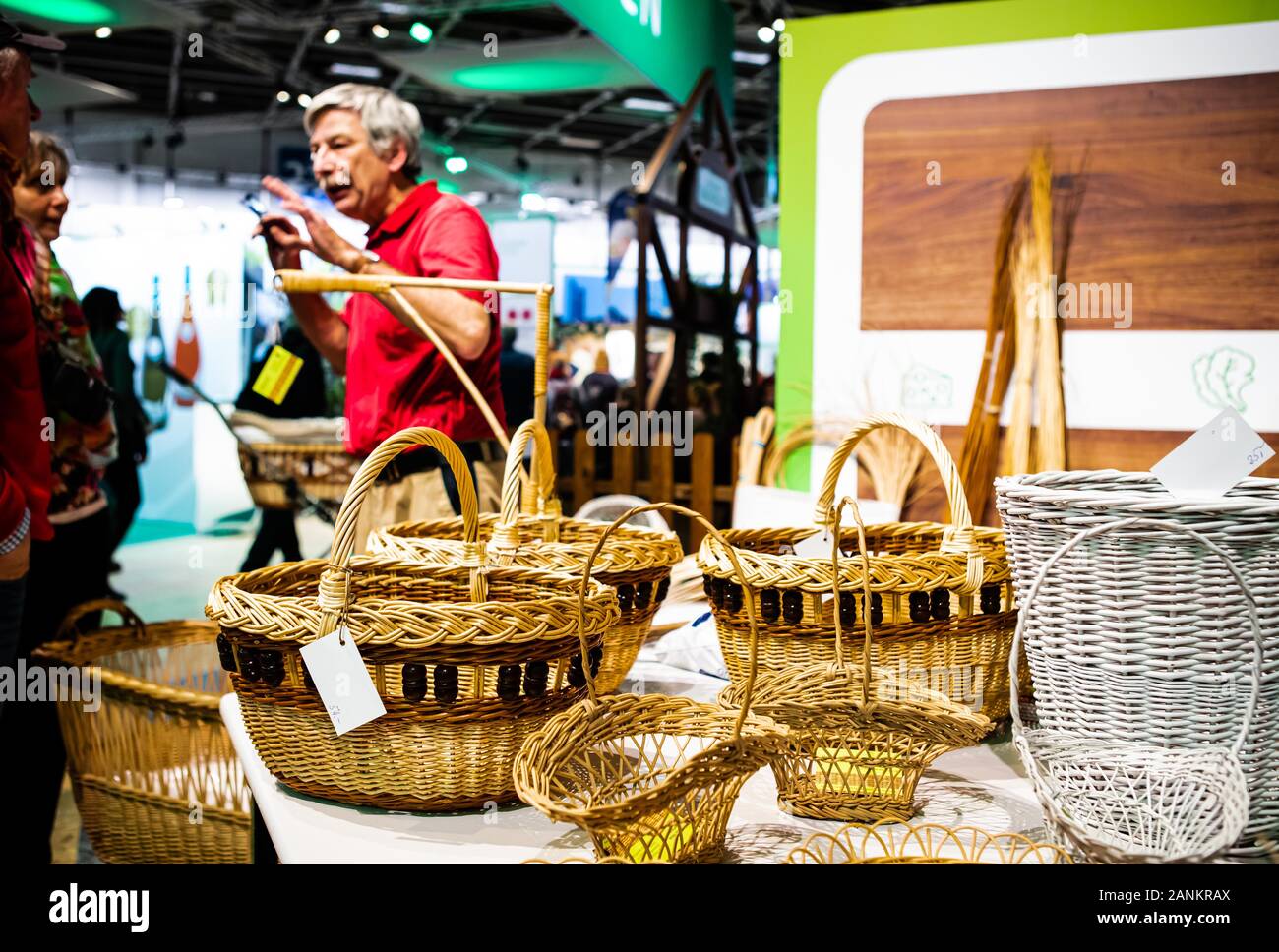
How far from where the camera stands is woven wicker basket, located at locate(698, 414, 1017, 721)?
1331mm

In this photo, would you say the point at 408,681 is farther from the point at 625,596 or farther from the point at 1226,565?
the point at 1226,565

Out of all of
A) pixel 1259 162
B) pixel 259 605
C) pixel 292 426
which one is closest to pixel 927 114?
pixel 1259 162

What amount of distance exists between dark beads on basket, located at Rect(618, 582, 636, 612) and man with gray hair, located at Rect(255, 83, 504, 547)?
30.9 inches

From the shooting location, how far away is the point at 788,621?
→ 53.4 inches

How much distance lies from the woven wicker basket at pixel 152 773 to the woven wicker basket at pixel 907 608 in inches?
52.3

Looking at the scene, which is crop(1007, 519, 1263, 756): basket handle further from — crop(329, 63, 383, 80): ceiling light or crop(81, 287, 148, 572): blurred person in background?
crop(329, 63, 383, 80): ceiling light

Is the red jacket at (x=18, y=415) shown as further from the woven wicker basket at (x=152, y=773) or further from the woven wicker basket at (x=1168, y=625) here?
the woven wicker basket at (x=1168, y=625)

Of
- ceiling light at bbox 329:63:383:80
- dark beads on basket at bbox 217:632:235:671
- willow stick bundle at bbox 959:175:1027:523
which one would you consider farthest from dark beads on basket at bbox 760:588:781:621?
ceiling light at bbox 329:63:383:80

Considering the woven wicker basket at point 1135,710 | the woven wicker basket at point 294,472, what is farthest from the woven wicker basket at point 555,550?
the woven wicker basket at point 294,472

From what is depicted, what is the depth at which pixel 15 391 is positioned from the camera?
67.4 inches

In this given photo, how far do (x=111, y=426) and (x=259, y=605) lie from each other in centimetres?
154

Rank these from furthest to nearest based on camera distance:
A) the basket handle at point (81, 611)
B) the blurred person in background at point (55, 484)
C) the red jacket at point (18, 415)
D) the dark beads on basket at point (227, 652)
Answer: the basket handle at point (81, 611) → the blurred person in background at point (55, 484) → the red jacket at point (18, 415) → the dark beads on basket at point (227, 652)

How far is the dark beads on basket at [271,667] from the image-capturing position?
121cm
